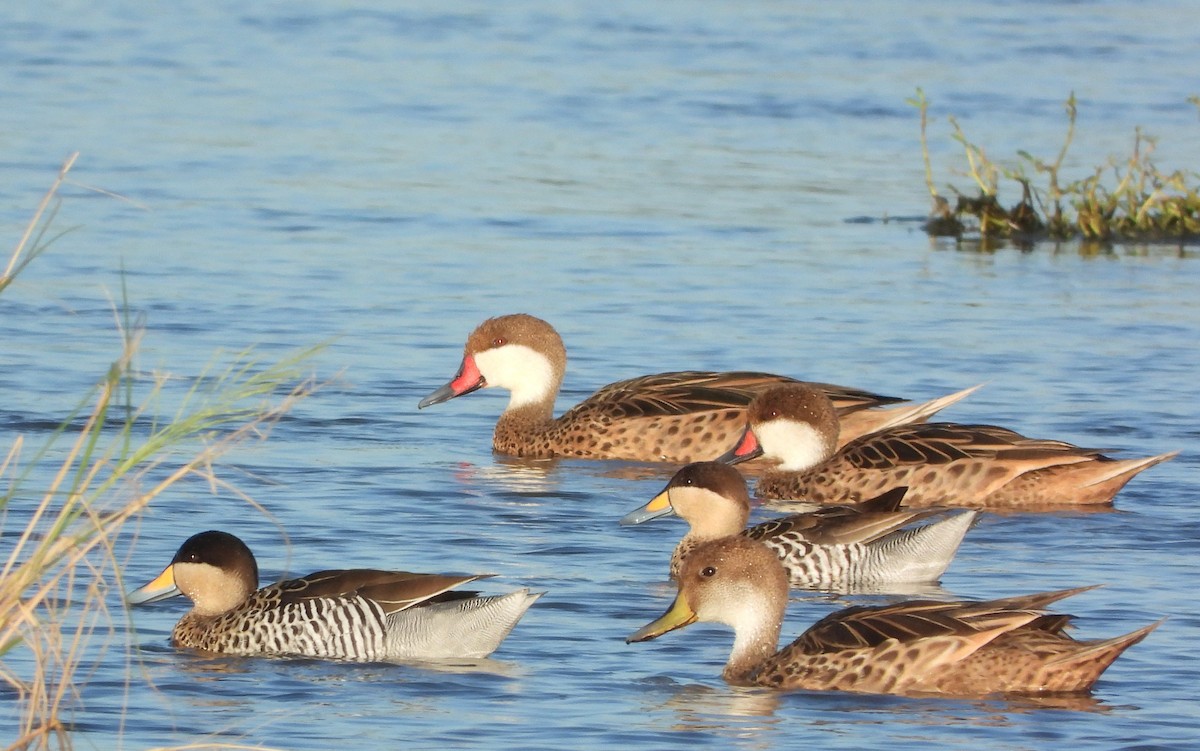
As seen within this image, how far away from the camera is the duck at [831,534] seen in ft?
32.8

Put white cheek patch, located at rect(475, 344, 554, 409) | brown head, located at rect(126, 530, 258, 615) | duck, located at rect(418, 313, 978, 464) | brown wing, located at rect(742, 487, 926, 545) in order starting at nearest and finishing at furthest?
brown head, located at rect(126, 530, 258, 615)
brown wing, located at rect(742, 487, 926, 545)
duck, located at rect(418, 313, 978, 464)
white cheek patch, located at rect(475, 344, 554, 409)

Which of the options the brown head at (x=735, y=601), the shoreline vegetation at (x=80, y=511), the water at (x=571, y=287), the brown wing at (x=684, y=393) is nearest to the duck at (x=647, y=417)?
the brown wing at (x=684, y=393)

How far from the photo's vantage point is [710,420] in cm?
1316

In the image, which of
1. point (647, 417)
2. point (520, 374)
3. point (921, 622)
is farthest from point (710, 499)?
point (520, 374)

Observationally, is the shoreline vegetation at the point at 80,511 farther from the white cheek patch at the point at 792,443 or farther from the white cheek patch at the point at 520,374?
the white cheek patch at the point at 792,443

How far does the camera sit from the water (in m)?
8.41

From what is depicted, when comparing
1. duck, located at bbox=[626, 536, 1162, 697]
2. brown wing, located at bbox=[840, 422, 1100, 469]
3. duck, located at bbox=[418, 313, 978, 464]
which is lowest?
duck, located at bbox=[418, 313, 978, 464]

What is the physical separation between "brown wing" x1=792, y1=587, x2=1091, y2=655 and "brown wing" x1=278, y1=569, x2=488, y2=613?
49.1 inches

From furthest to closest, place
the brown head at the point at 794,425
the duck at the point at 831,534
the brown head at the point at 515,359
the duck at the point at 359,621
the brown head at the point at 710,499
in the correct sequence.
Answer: the brown head at the point at 515,359 < the brown head at the point at 794,425 < the brown head at the point at 710,499 < the duck at the point at 831,534 < the duck at the point at 359,621

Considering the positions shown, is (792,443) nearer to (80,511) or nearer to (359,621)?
(359,621)

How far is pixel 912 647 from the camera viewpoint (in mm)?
8430

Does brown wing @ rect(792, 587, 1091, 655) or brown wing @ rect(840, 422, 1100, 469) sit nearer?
brown wing @ rect(792, 587, 1091, 655)

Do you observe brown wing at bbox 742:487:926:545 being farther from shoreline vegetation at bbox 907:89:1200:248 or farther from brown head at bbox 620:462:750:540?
shoreline vegetation at bbox 907:89:1200:248

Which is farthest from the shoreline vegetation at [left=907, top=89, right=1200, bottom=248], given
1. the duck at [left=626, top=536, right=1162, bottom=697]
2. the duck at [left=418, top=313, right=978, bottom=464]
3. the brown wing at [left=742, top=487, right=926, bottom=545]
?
the duck at [left=626, top=536, right=1162, bottom=697]
